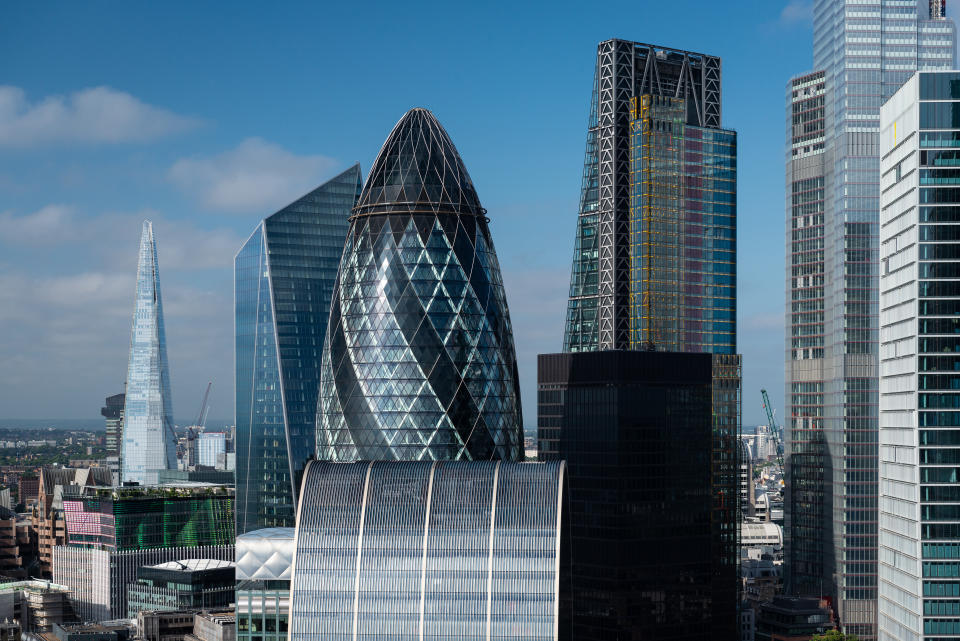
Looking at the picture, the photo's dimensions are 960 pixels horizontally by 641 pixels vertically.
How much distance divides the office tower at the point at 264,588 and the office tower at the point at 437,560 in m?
11.7

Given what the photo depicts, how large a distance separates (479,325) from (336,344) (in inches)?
772

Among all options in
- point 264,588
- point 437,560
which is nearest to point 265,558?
point 264,588

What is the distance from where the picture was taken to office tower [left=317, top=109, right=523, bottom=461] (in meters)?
176

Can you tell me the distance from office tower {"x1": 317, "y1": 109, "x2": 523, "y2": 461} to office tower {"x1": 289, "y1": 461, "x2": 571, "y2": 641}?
22.1 m

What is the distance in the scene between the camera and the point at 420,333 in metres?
177

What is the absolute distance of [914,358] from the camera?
14450cm

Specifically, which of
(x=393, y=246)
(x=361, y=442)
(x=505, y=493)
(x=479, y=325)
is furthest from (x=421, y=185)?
Answer: (x=505, y=493)

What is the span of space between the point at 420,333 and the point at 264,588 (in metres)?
37.9

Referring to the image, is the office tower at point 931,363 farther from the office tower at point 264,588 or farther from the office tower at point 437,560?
the office tower at point 264,588

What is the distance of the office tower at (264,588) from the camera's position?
16188 centimetres

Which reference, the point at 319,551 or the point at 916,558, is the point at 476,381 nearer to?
the point at 319,551

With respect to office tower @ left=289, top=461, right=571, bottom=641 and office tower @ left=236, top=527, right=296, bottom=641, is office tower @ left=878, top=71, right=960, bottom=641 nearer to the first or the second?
office tower @ left=289, top=461, right=571, bottom=641

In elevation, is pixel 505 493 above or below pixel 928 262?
below

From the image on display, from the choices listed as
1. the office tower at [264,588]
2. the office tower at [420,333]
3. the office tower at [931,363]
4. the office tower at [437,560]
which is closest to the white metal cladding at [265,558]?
the office tower at [264,588]
